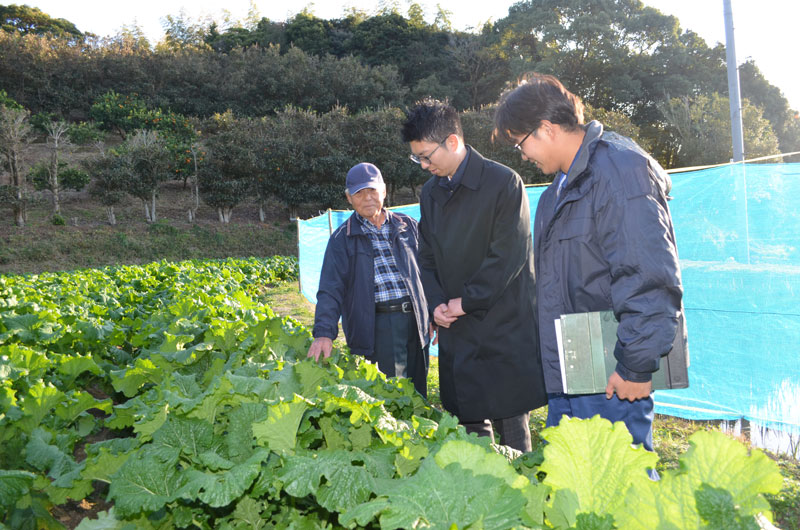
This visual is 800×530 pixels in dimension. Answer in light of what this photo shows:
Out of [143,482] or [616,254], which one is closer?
[143,482]

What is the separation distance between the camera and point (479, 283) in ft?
8.20

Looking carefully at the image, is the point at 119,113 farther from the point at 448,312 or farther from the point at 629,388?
the point at 629,388

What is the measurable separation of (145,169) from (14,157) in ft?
18.5

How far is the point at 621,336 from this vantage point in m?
1.71

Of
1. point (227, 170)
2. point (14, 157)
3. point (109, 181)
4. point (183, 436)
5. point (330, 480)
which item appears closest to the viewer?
point (330, 480)

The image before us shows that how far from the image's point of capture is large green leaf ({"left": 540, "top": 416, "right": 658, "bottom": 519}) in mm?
897

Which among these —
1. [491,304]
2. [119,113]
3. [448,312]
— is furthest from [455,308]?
[119,113]

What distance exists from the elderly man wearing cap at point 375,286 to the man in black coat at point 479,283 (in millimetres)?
407

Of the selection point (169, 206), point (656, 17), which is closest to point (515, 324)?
point (169, 206)

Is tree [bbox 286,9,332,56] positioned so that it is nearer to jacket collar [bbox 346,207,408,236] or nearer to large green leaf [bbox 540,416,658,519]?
jacket collar [bbox 346,207,408,236]

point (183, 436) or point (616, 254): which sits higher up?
point (616, 254)

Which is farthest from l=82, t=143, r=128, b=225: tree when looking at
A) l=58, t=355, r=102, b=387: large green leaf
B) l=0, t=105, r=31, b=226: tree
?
l=58, t=355, r=102, b=387: large green leaf

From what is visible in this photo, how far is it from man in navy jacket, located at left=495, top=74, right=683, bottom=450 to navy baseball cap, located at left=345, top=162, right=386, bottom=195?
986 mm

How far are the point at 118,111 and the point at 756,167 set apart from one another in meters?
44.7
